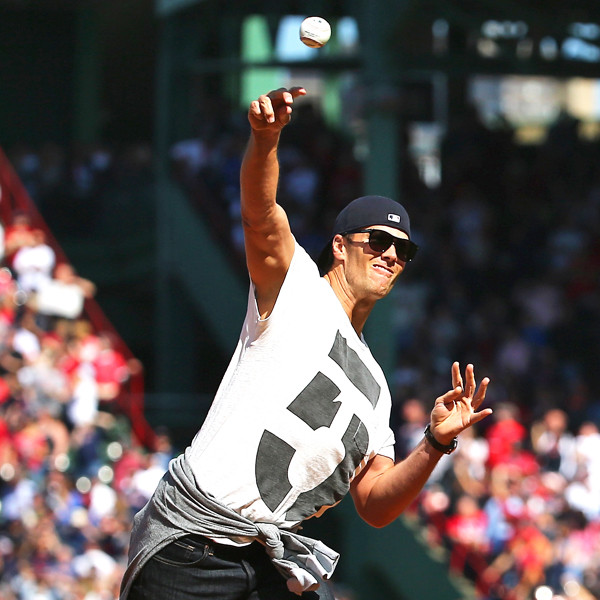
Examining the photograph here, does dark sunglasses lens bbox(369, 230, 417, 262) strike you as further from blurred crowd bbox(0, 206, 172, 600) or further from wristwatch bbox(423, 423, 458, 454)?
blurred crowd bbox(0, 206, 172, 600)

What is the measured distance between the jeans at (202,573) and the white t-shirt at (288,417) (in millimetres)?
146

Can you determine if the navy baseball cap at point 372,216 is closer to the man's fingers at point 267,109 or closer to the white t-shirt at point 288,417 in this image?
the white t-shirt at point 288,417

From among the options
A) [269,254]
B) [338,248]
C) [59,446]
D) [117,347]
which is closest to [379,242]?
[338,248]

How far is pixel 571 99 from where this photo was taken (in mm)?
31750

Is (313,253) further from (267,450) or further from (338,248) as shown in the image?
(267,450)

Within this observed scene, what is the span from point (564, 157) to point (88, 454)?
29.9 ft

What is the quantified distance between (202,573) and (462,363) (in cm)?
1100

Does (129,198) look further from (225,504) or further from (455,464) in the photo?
(225,504)

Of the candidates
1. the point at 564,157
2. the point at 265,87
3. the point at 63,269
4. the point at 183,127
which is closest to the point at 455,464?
the point at 63,269

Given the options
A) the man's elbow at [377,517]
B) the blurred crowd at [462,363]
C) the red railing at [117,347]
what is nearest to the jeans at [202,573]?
the man's elbow at [377,517]

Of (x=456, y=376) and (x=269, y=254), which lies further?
(x=456, y=376)

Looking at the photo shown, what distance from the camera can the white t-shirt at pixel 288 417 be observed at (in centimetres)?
365

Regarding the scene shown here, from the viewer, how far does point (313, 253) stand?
15.2 m

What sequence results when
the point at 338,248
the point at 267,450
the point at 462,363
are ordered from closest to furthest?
1. the point at 267,450
2. the point at 338,248
3. the point at 462,363
